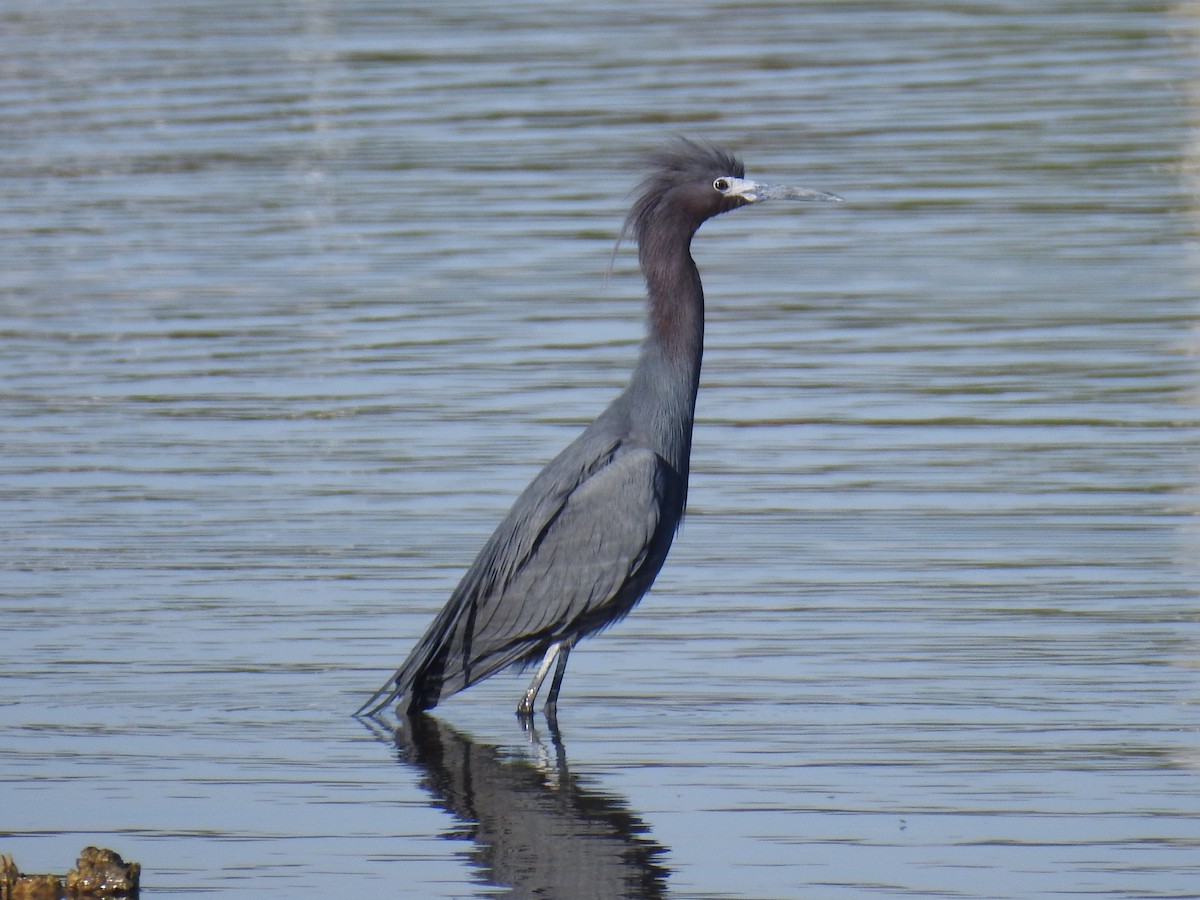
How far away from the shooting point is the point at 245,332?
14.2 m

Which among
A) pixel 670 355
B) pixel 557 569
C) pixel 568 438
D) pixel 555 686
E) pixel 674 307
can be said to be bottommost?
pixel 555 686

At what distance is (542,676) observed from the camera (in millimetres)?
8094

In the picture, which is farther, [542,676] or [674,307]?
[674,307]

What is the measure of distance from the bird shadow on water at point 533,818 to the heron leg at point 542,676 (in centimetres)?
7

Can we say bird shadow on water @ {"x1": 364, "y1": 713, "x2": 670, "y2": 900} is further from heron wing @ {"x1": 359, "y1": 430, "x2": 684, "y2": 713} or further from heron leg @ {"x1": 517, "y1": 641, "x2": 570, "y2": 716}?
heron wing @ {"x1": 359, "y1": 430, "x2": 684, "y2": 713}

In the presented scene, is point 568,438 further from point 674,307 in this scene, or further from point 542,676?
point 542,676

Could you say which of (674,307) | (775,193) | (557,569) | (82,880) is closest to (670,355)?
(674,307)

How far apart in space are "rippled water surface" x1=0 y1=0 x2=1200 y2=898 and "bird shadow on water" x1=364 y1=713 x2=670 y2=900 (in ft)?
0.07

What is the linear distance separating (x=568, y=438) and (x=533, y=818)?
459 cm

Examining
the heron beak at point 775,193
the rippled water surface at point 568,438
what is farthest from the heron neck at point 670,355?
the rippled water surface at point 568,438

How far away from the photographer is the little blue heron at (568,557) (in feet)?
26.6

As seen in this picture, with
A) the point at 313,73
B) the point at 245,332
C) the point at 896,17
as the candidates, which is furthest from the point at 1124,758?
the point at 896,17

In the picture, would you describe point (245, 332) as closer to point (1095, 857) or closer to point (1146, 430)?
point (1146, 430)

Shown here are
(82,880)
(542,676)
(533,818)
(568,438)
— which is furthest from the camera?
(568,438)
